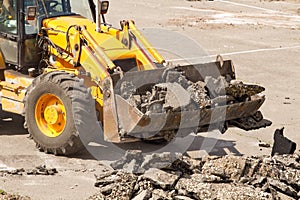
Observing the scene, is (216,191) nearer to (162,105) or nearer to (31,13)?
(162,105)

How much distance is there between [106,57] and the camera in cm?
1091

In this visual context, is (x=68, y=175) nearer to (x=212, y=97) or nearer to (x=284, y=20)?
(x=212, y=97)

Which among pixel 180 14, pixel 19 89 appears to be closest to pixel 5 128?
pixel 19 89

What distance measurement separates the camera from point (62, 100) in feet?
34.9

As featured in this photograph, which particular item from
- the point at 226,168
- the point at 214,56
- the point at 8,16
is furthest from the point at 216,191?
the point at 214,56

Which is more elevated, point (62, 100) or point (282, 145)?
point (62, 100)

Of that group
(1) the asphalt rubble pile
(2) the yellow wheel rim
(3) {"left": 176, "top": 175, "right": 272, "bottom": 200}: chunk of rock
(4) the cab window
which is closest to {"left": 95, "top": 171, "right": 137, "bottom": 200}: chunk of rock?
(1) the asphalt rubble pile

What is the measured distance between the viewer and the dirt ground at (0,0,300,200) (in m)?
10.1

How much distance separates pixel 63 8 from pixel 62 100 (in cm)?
233

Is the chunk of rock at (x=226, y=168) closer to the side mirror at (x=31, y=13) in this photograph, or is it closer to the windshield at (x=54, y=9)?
the side mirror at (x=31, y=13)

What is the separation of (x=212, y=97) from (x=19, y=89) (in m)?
3.19

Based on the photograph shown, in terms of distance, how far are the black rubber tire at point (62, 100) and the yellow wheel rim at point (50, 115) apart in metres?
Answer: 0.07

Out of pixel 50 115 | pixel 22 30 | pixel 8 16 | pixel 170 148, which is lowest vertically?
pixel 170 148

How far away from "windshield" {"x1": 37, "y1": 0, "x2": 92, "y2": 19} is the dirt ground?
212 cm
